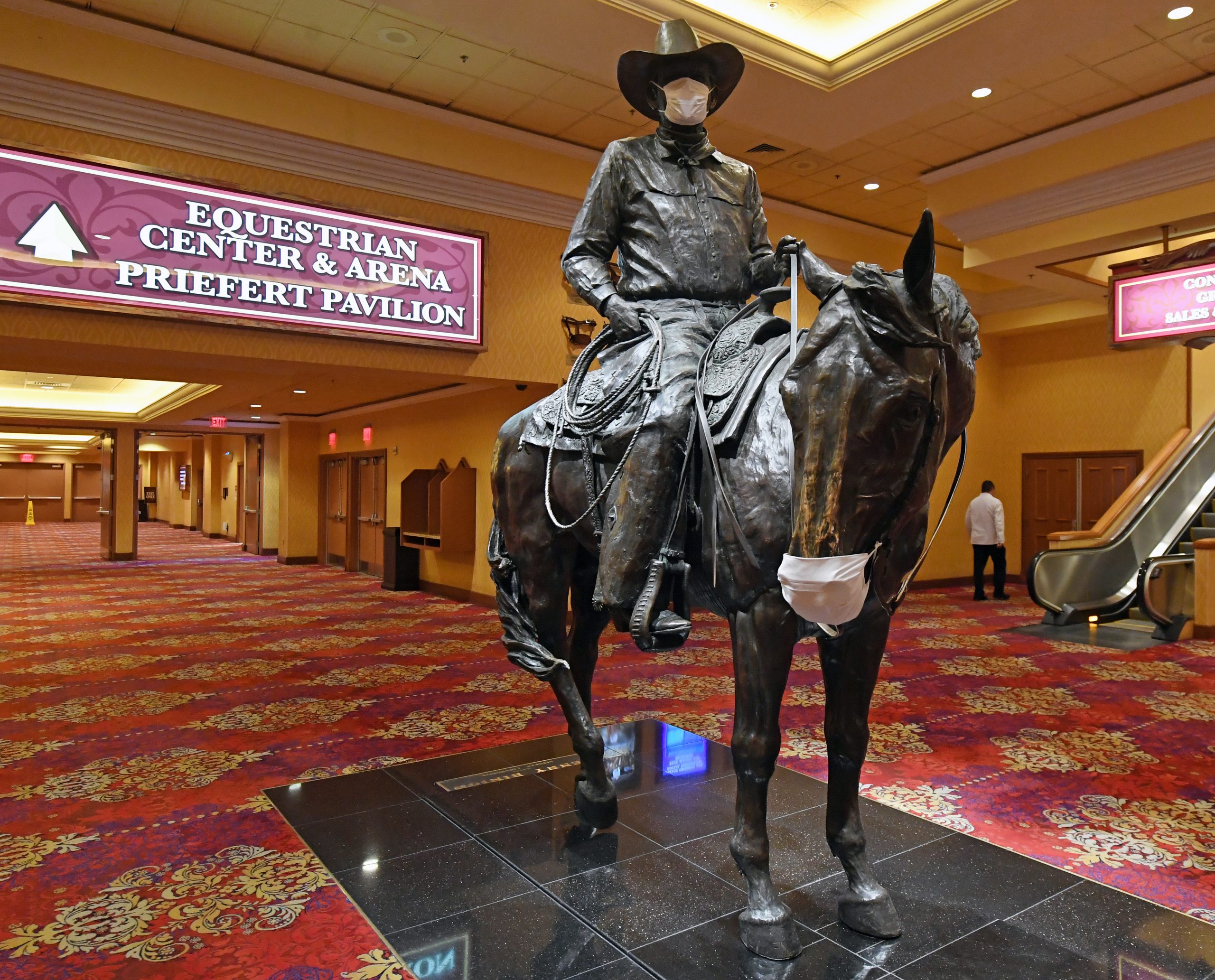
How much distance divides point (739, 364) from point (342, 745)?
326 cm

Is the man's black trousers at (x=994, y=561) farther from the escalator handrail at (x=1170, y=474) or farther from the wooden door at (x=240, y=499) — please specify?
the wooden door at (x=240, y=499)

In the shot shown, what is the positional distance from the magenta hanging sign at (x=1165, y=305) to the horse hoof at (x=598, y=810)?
706cm

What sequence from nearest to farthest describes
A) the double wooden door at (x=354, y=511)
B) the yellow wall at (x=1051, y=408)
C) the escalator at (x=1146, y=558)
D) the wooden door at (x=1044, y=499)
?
the escalator at (x=1146, y=558)
the yellow wall at (x=1051, y=408)
the wooden door at (x=1044, y=499)
the double wooden door at (x=354, y=511)

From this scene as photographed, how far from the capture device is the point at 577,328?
819 cm

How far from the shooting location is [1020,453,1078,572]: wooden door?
478 inches

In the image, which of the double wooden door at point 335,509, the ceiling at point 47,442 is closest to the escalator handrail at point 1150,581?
the double wooden door at point 335,509

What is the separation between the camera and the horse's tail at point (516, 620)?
10.0ft

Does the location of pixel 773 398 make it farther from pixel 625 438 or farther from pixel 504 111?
pixel 504 111

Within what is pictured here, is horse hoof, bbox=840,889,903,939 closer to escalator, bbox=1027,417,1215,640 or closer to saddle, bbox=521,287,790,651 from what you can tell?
saddle, bbox=521,287,790,651

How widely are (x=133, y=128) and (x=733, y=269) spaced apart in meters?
5.55

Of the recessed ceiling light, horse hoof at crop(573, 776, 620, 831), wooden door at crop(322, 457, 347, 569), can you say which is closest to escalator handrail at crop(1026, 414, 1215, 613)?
horse hoof at crop(573, 776, 620, 831)

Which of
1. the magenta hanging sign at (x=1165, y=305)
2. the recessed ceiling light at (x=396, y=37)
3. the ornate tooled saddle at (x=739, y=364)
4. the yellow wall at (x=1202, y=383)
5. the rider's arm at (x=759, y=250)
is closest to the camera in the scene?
the ornate tooled saddle at (x=739, y=364)

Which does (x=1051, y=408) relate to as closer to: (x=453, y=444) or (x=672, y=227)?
(x=453, y=444)

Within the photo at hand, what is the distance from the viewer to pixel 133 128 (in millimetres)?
6078
